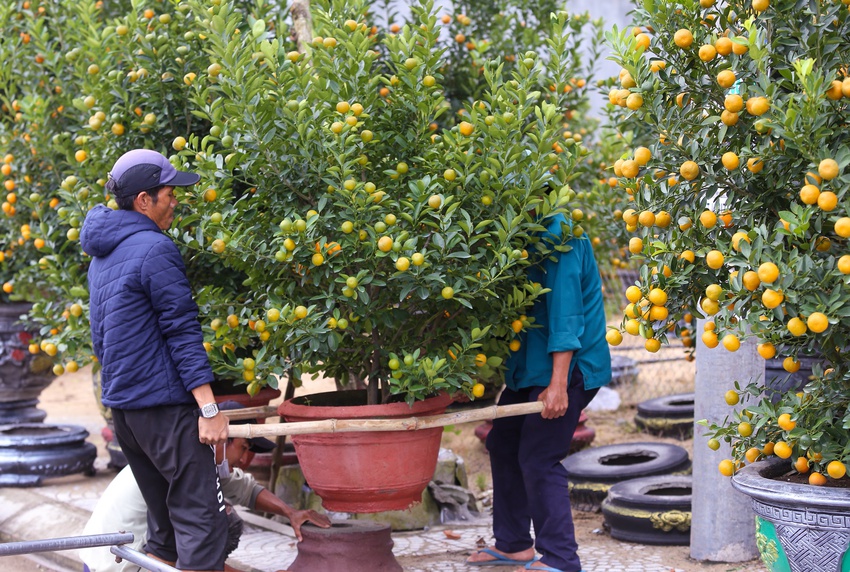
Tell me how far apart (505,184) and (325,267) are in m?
0.77

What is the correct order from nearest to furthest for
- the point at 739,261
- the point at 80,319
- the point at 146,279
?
the point at 739,261, the point at 146,279, the point at 80,319

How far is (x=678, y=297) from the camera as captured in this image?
287cm

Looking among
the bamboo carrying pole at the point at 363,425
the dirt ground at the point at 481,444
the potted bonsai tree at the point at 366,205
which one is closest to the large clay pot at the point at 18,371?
the dirt ground at the point at 481,444

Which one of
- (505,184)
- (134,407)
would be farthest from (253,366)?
(505,184)

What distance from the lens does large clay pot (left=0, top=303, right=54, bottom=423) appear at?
6316 millimetres

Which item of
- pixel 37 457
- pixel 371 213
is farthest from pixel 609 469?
Answer: pixel 37 457

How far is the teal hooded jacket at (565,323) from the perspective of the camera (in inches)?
151

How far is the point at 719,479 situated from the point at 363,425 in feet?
5.51

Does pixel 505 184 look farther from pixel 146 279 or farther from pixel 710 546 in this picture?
pixel 710 546

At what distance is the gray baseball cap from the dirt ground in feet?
6.54

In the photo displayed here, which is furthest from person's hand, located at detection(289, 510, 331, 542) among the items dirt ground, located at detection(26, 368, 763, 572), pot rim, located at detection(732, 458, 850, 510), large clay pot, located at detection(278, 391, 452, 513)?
pot rim, located at detection(732, 458, 850, 510)

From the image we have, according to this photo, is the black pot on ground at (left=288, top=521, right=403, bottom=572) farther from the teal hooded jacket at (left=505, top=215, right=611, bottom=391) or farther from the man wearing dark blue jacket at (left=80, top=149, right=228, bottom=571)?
the teal hooded jacket at (left=505, top=215, right=611, bottom=391)

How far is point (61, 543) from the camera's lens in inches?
119

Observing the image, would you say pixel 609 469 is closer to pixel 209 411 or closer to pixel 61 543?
pixel 209 411
